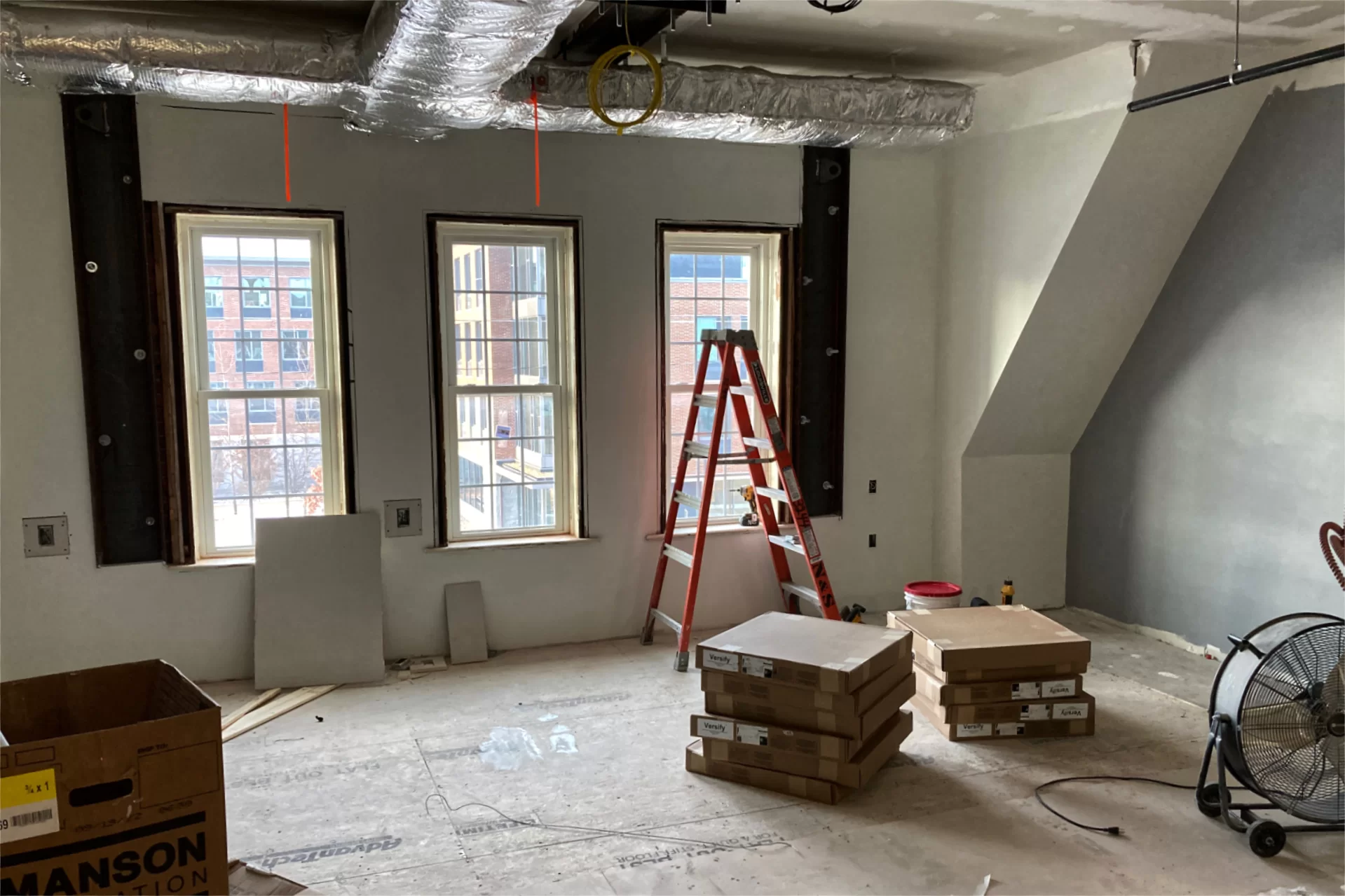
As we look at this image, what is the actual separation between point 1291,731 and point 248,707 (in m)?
3.88

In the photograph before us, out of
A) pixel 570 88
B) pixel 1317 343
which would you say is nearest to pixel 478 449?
pixel 570 88

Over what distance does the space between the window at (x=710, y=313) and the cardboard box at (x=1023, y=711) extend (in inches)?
72.8

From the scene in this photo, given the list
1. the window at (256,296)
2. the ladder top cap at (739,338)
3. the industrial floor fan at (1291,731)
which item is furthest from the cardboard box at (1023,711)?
the window at (256,296)

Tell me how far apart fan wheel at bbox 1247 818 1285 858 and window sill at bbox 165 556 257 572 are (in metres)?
4.05

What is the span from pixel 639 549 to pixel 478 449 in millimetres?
985

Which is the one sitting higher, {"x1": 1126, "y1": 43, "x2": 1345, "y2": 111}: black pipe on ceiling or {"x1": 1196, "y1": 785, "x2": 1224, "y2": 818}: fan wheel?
{"x1": 1126, "y1": 43, "x2": 1345, "y2": 111}: black pipe on ceiling

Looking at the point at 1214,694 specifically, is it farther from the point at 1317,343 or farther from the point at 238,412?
the point at 238,412

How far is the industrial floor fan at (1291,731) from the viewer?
9.52ft

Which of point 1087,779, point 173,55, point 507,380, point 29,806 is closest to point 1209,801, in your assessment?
point 1087,779

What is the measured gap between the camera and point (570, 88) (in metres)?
3.99

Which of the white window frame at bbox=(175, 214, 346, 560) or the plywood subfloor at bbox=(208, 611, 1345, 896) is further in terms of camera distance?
the white window frame at bbox=(175, 214, 346, 560)

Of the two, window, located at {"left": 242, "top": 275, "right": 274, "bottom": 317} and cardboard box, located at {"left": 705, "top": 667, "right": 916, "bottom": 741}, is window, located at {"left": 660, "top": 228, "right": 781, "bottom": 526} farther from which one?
window, located at {"left": 242, "top": 275, "right": 274, "bottom": 317}

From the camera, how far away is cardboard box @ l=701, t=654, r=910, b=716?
3.25 m

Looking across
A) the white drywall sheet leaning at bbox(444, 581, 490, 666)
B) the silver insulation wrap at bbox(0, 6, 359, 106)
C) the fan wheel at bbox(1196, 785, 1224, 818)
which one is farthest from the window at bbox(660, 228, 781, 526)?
the fan wheel at bbox(1196, 785, 1224, 818)
